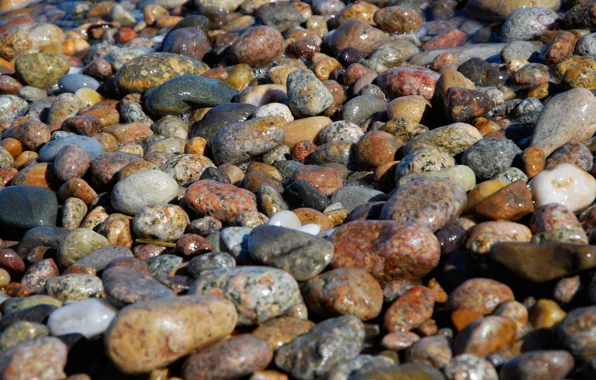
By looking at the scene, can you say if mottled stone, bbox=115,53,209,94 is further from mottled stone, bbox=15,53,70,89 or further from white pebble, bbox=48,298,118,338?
white pebble, bbox=48,298,118,338

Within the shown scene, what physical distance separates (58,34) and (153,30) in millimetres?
1428

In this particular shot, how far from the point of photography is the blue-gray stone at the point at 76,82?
8.50 metres

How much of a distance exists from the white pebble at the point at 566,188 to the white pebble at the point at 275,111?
2.83 meters

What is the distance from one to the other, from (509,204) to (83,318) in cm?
272

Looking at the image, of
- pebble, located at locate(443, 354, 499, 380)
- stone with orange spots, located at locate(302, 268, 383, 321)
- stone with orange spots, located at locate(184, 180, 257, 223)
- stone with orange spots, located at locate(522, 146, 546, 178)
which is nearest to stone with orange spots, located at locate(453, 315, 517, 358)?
pebble, located at locate(443, 354, 499, 380)

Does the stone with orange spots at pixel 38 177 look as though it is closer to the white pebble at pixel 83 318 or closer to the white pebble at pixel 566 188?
the white pebble at pixel 83 318

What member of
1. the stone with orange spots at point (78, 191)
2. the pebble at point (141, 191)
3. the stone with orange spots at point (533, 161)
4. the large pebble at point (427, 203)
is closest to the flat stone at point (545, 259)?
the large pebble at point (427, 203)

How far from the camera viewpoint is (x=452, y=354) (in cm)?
328

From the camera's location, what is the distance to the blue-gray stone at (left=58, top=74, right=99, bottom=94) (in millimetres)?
8500

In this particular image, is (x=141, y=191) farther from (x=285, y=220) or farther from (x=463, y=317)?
(x=463, y=317)

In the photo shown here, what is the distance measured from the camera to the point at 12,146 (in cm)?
679

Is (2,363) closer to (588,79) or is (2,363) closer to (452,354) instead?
(452,354)

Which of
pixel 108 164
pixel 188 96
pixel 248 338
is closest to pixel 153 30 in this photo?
pixel 188 96

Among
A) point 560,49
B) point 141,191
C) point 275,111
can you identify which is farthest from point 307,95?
point 560,49
